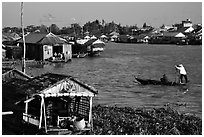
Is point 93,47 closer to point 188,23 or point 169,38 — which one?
point 169,38

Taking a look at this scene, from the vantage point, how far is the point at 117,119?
952cm

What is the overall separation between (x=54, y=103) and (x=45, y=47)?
21949mm

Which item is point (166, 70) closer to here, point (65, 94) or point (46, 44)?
point (46, 44)

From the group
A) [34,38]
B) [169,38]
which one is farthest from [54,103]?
[169,38]

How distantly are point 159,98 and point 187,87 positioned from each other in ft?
10.7

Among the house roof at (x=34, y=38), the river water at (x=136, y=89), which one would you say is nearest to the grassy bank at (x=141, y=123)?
the river water at (x=136, y=89)

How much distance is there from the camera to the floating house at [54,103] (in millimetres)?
7723

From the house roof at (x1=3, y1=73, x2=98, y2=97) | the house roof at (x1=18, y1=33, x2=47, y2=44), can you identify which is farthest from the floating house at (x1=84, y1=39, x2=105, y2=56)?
the house roof at (x1=3, y1=73, x2=98, y2=97)

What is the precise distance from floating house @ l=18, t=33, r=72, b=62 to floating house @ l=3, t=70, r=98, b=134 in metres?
21.5

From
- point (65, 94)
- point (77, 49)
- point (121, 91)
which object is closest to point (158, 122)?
point (65, 94)

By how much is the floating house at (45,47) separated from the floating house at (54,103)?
70.5ft

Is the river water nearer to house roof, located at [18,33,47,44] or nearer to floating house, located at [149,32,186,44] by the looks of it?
house roof, located at [18,33,47,44]

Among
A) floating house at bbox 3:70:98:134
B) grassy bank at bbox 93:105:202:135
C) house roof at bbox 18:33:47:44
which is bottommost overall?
grassy bank at bbox 93:105:202:135

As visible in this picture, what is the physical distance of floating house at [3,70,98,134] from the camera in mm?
7723
